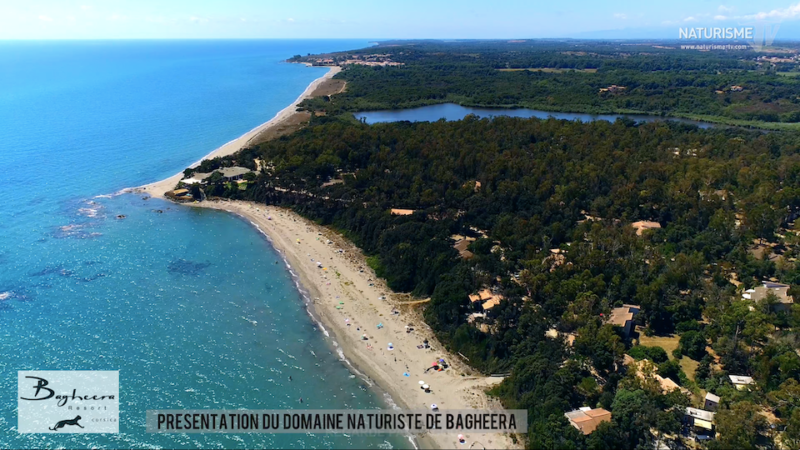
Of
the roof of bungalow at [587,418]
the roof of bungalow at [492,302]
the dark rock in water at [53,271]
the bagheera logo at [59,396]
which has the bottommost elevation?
the bagheera logo at [59,396]

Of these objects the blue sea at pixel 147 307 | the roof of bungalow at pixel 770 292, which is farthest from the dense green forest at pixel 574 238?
the blue sea at pixel 147 307

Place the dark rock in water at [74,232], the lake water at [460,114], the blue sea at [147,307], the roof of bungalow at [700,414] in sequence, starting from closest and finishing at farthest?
the roof of bungalow at [700,414]
the blue sea at [147,307]
the dark rock in water at [74,232]
the lake water at [460,114]

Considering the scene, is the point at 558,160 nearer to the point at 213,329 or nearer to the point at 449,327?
the point at 449,327

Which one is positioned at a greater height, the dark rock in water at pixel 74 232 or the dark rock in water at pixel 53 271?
the dark rock in water at pixel 74 232

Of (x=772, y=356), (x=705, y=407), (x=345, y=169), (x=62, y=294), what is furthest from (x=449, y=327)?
(x=345, y=169)

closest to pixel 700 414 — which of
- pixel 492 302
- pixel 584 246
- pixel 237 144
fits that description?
pixel 492 302

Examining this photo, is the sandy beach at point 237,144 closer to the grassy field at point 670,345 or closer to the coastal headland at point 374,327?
the coastal headland at point 374,327

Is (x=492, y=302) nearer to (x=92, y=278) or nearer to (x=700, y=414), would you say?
(x=700, y=414)
